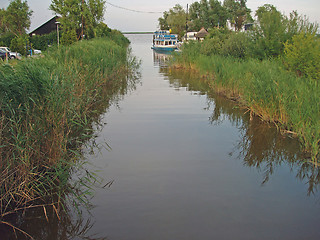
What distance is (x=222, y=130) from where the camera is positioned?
9.68 meters

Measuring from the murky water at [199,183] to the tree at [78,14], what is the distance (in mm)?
27276

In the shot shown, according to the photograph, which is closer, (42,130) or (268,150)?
(42,130)

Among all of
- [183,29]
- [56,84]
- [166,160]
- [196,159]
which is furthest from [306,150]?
[183,29]

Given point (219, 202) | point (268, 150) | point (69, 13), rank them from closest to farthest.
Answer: point (219, 202) → point (268, 150) → point (69, 13)

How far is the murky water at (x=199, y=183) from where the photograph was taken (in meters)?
4.65

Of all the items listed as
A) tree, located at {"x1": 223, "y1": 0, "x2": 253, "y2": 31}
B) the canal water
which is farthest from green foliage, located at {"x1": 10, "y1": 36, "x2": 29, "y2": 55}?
tree, located at {"x1": 223, "y1": 0, "x2": 253, "y2": 31}

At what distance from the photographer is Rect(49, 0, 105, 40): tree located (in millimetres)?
35219

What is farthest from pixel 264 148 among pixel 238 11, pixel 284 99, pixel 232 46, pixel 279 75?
pixel 238 11

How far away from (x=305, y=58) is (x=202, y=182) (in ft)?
23.6

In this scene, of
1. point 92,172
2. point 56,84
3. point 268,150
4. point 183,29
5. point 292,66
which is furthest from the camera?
point 183,29

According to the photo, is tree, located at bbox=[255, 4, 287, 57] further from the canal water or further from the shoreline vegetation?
the canal water

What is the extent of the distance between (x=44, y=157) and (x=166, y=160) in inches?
101

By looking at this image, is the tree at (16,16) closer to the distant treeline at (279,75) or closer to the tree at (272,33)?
the distant treeline at (279,75)

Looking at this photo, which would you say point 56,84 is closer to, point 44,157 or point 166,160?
point 44,157
